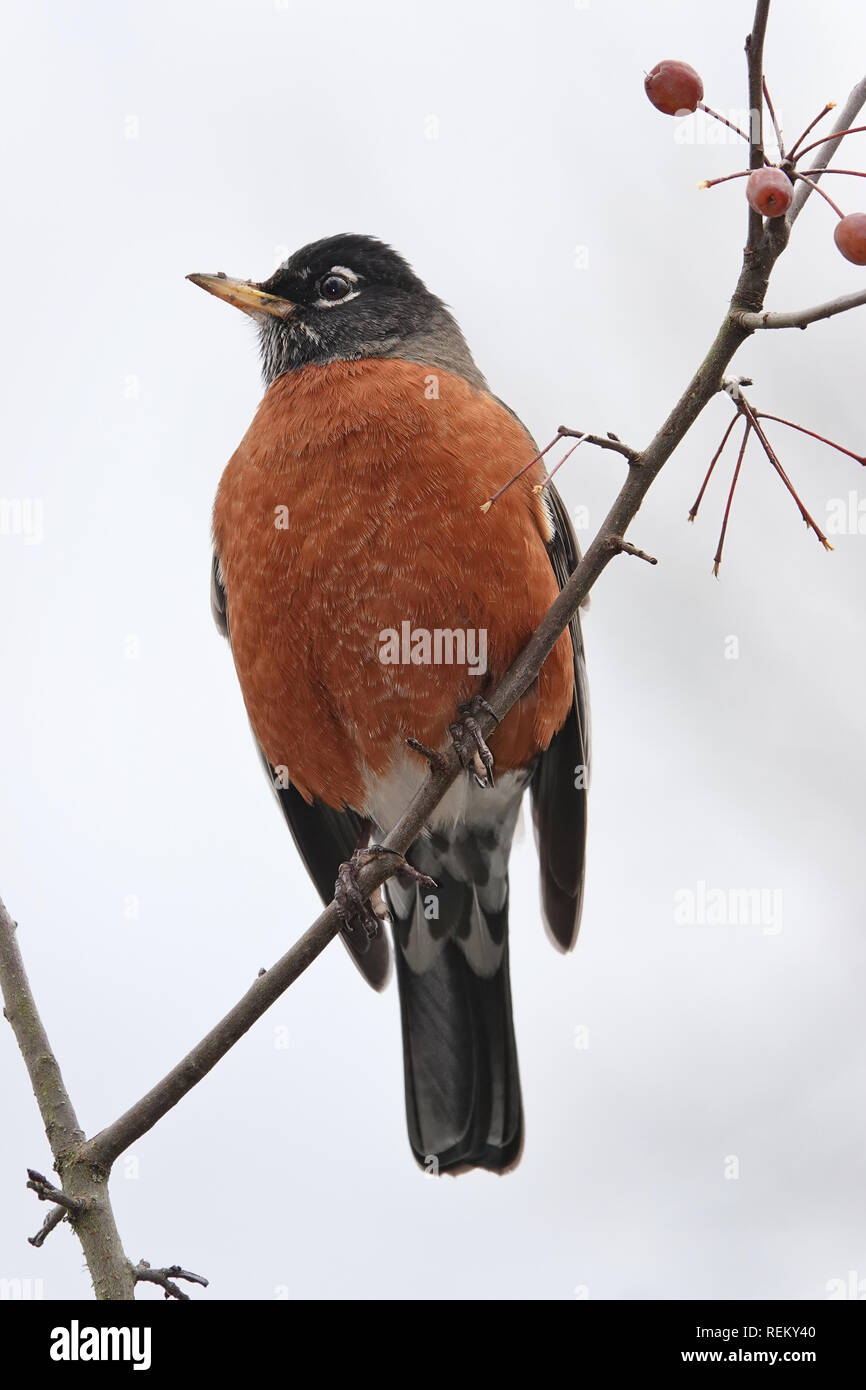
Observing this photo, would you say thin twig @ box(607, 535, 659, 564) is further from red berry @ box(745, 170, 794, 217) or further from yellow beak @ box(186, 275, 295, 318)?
yellow beak @ box(186, 275, 295, 318)

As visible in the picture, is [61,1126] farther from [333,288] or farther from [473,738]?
[333,288]

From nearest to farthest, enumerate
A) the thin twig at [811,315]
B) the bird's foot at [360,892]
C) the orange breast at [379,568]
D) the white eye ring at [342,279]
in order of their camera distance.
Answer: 1. the thin twig at [811,315]
2. the bird's foot at [360,892]
3. the orange breast at [379,568]
4. the white eye ring at [342,279]

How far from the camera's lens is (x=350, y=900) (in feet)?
11.0

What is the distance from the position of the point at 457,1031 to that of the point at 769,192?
3521 mm

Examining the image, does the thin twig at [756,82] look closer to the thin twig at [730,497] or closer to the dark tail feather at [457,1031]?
the thin twig at [730,497]

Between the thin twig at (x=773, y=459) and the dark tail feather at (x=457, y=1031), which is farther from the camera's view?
the dark tail feather at (x=457, y=1031)

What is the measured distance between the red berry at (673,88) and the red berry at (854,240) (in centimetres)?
33

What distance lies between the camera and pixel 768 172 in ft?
5.78

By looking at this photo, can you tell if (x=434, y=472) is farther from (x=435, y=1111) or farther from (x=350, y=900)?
(x=435, y=1111)

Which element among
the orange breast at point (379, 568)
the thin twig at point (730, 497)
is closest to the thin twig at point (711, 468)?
the thin twig at point (730, 497)

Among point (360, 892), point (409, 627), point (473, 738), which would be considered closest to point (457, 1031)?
point (360, 892)

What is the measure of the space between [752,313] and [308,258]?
9.67ft

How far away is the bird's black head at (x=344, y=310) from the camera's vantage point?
4293mm
